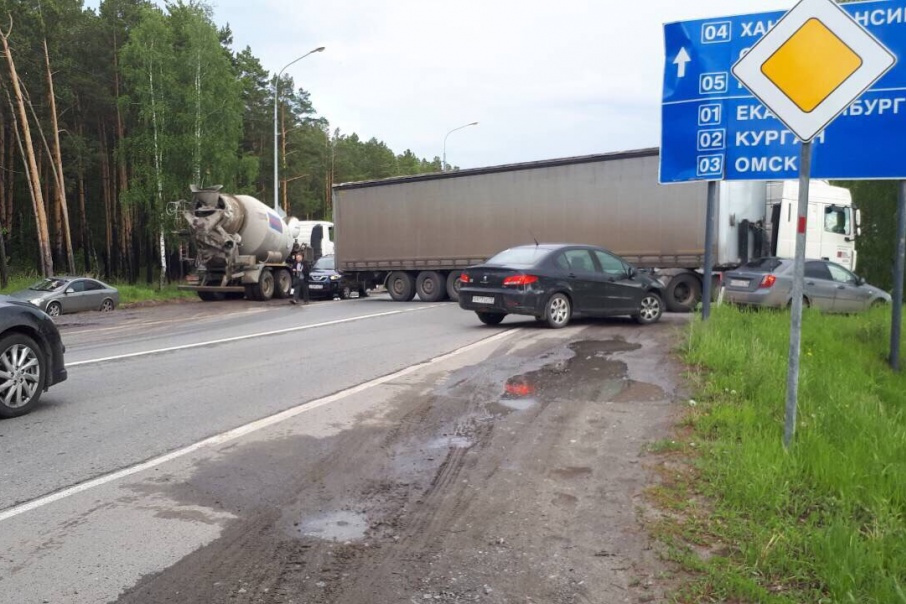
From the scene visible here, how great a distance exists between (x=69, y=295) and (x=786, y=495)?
23799 millimetres

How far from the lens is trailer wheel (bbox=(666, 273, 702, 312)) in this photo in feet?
58.3

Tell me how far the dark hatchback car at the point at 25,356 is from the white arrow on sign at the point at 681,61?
372 inches

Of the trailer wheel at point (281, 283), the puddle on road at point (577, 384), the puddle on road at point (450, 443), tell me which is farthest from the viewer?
the trailer wheel at point (281, 283)

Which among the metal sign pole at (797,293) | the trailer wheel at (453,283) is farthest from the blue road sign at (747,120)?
the trailer wheel at (453,283)

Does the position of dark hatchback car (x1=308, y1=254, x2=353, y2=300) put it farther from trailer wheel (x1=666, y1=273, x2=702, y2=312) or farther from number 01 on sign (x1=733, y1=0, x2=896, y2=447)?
number 01 on sign (x1=733, y1=0, x2=896, y2=447)

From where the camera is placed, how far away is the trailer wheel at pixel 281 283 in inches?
1132

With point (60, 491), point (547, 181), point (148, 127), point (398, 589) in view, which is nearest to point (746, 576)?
point (398, 589)

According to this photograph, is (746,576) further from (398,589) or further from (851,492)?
(398,589)

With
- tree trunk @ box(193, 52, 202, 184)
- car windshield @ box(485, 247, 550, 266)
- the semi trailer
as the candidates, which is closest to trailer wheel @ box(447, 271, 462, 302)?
the semi trailer

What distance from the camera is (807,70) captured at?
16.6 feet

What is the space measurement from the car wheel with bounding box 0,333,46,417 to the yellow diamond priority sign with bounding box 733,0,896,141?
663 centimetres

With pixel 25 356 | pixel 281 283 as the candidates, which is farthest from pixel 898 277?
pixel 281 283

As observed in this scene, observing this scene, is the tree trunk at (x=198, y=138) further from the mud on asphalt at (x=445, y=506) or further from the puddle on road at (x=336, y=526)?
the puddle on road at (x=336, y=526)

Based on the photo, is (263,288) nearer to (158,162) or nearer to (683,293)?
(158,162)
